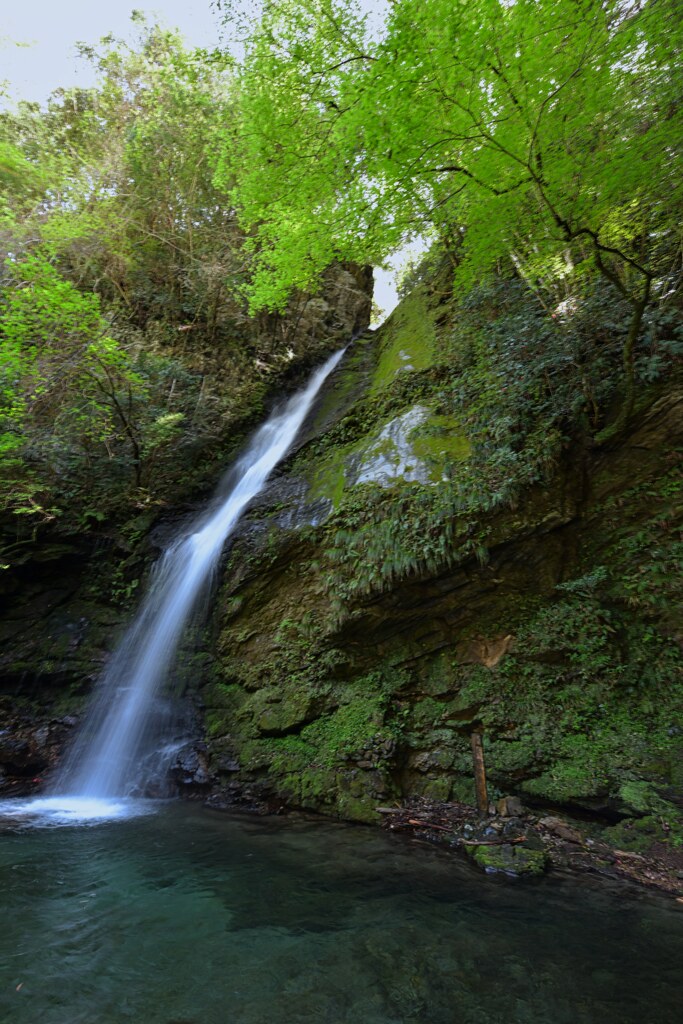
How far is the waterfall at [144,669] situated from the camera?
6848 millimetres

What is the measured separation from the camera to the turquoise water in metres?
2.54

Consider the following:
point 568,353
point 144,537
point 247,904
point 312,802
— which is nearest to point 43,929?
point 247,904

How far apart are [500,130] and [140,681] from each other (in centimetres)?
899

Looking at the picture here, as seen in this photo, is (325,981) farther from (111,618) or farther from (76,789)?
(111,618)

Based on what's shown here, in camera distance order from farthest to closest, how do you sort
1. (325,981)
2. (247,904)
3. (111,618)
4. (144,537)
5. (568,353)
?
1. (144,537)
2. (111,618)
3. (568,353)
4. (247,904)
5. (325,981)

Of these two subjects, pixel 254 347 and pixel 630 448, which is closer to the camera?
pixel 630 448

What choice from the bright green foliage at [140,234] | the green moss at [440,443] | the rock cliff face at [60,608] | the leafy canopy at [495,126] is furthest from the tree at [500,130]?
the rock cliff face at [60,608]

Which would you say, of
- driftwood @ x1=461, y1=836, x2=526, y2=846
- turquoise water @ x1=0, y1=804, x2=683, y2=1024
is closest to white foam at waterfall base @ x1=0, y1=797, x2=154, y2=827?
turquoise water @ x1=0, y1=804, x2=683, y2=1024

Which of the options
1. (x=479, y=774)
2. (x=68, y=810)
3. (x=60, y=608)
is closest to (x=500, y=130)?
(x=479, y=774)

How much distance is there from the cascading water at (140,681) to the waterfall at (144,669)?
1 cm

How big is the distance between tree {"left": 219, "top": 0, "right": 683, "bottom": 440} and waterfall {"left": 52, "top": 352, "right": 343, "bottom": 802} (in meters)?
5.48

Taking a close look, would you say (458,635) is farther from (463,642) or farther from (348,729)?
(348,729)

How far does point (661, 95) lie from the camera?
487cm

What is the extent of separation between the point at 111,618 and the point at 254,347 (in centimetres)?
960
